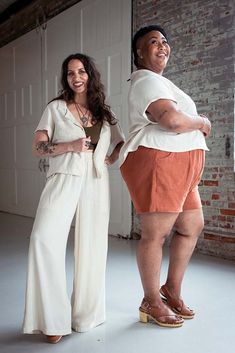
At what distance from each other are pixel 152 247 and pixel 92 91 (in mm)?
952

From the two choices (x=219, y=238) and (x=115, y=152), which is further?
(x=219, y=238)

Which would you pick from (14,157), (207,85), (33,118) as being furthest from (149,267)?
(14,157)

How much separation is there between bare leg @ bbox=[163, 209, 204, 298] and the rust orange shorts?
187 millimetres

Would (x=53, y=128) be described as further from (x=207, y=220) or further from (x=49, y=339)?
(x=207, y=220)

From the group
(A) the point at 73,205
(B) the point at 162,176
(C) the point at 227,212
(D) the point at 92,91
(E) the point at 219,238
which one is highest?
(D) the point at 92,91

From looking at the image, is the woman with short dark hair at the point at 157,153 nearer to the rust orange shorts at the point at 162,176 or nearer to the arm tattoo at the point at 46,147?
the rust orange shorts at the point at 162,176

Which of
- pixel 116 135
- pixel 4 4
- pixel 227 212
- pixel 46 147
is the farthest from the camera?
pixel 4 4

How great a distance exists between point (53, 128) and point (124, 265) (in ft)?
6.45

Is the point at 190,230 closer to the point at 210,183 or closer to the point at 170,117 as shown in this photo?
the point at 170,117

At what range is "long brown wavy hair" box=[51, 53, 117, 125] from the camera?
221 centimetres

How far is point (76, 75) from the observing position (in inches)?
85.7

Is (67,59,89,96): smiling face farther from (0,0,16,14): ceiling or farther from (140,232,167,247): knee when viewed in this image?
(0,0,16,14): ceiling

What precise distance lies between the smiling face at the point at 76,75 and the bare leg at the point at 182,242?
3.16 feet

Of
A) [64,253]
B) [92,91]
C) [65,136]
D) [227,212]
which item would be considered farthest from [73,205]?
[227,212]
